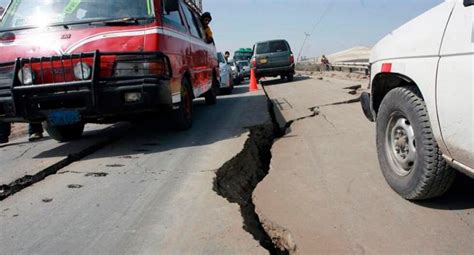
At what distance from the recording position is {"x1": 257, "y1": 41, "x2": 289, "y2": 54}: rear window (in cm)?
Result: 1803

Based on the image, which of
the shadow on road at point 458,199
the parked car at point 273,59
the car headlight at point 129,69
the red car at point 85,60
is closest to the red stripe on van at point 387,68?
the shadow on road at point 458,199

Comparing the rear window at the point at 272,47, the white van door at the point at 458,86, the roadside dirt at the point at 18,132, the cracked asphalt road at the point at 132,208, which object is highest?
the rear window at the point at 272,47

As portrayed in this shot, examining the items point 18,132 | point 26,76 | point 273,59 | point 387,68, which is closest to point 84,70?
point 26,76

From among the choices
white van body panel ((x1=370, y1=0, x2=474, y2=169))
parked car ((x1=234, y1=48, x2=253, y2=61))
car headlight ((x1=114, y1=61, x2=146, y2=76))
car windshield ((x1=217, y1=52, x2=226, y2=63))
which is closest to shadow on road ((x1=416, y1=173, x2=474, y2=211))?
white van body panel ((x1=370, y1=0, x2=474, y2=169))

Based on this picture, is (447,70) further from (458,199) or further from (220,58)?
(220,58)

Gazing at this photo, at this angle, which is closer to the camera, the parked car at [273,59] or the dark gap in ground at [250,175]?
the dark gap in ground at [250,175]

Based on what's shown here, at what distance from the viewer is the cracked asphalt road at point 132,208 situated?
2.75 meters

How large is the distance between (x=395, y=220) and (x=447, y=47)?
1.14m

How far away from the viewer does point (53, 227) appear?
307 centimetres

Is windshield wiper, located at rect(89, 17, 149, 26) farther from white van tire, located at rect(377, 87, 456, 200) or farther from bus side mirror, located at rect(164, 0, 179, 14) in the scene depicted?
white van tire, located at rect(377, 87, 456, 200)

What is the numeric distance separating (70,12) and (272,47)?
13145 millimetres

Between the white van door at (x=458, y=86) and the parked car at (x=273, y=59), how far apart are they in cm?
1506

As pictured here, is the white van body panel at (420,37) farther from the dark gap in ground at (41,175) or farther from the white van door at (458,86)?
the dark gap in ground at (41,175)

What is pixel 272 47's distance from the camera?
1809 cm
